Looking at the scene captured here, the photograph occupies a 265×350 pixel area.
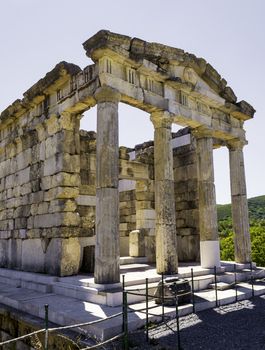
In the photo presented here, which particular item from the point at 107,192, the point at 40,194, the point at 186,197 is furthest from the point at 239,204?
the point at 40,194

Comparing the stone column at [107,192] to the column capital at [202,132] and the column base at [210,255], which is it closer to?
the column base at [210,255]

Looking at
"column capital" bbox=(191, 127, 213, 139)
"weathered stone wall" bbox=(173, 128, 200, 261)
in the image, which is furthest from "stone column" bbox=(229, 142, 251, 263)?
"column capital" bbox=(191, 127, 213, 139)

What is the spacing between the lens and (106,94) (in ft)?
27.2

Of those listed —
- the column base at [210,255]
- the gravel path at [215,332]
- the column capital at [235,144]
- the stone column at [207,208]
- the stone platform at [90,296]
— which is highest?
the column capital at [235,144]

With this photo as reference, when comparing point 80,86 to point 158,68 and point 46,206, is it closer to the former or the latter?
point 158,68

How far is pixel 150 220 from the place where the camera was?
14148 millimetres

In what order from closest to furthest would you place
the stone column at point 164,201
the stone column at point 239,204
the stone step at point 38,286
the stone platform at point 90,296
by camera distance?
the stone platform at point 90,296, the stone step at point 38,286, the stone column at point 164,201, the stone column at point 239,204

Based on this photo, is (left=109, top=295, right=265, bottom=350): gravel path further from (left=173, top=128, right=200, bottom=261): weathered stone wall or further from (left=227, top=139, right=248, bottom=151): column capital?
(left=227, top=139, right=248, bottom=151): column capital

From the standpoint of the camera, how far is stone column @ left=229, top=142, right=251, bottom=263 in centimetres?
1205

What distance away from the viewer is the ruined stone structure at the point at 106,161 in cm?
829

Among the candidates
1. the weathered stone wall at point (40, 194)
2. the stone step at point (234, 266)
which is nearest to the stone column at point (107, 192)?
the weathered stone wall at point (40, 194)

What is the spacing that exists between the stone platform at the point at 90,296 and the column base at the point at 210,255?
33 cm

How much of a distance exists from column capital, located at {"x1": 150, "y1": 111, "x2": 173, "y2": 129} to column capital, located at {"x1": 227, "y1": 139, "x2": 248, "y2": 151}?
3913mm

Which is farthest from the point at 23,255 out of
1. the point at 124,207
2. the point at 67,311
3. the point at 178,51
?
the point at 178,51
